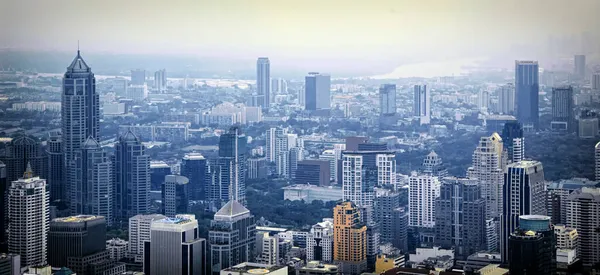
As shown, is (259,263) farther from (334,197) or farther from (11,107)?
(11,107)

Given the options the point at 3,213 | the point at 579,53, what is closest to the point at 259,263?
the point at 3,213

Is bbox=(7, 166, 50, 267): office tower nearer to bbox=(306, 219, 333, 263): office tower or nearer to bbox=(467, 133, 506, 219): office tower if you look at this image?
bbox=(306, 219, 333, 263): office tower

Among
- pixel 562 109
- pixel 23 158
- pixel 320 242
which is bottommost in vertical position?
pixel 320 242

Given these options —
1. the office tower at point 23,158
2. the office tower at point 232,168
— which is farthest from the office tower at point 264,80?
the office tower at point 23,158

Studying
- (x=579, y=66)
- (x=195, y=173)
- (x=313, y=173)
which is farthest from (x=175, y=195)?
(x=579, y=66)

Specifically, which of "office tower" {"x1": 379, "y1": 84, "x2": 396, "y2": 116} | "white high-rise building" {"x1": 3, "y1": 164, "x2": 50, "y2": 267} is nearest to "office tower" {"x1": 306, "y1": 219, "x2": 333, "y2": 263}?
"white high-rise building" {"x1": 3, "y1": 164, "x2": 50, "y2": 267}

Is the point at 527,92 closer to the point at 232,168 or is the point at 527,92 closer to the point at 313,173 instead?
the point at 313,173

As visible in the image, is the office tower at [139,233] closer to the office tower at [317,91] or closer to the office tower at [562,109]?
the office tower at [317,91]
